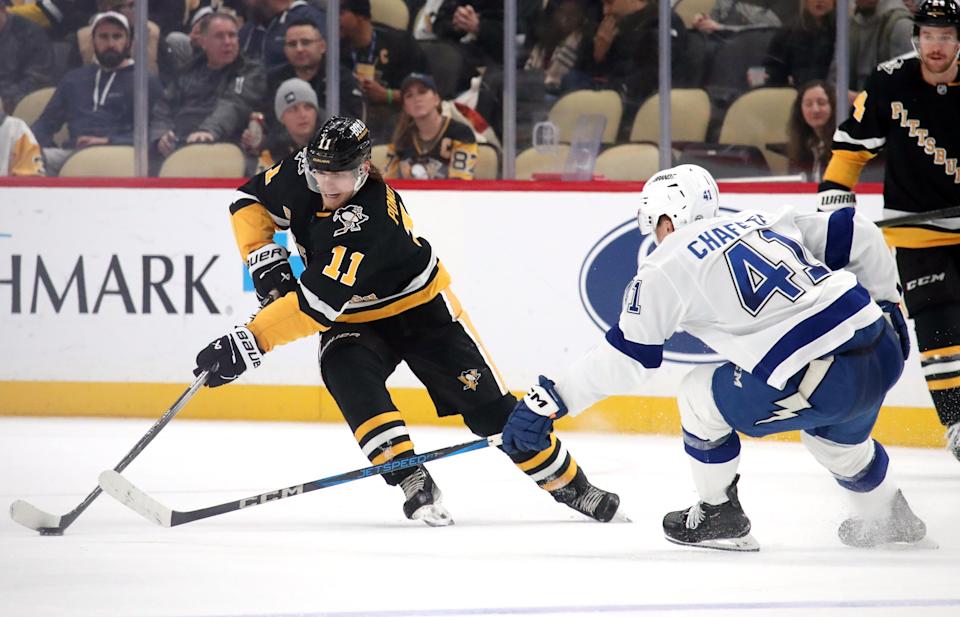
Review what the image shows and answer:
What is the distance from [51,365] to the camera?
5.18 m

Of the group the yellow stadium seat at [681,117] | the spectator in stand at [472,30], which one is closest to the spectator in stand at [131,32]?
the spectator in stand at [472,30]

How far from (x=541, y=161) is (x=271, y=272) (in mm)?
1911

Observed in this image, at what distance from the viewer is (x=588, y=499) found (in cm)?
331

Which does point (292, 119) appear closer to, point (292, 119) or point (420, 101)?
point (292, 119)

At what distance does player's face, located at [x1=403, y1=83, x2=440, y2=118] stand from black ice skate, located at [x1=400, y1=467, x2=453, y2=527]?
228cm

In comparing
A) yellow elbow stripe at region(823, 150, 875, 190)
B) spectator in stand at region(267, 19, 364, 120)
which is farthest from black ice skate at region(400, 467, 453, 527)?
spectator in stand at region(267, 19, 364, 120)

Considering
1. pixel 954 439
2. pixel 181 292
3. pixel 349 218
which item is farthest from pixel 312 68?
pixel 954 439

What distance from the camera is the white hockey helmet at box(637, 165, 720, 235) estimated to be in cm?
269

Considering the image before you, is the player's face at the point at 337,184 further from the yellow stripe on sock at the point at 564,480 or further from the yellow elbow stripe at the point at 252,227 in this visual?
the yellow stripe on sock at the point at 564,480

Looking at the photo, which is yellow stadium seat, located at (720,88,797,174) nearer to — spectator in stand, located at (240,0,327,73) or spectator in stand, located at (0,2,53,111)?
spectator in stand, located at (240,0,327,73)

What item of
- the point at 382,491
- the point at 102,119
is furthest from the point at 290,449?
the point at 102,119

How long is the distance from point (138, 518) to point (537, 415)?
1148 mm

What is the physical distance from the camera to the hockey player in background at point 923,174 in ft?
12.3

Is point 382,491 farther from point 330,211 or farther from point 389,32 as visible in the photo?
point 389,32
